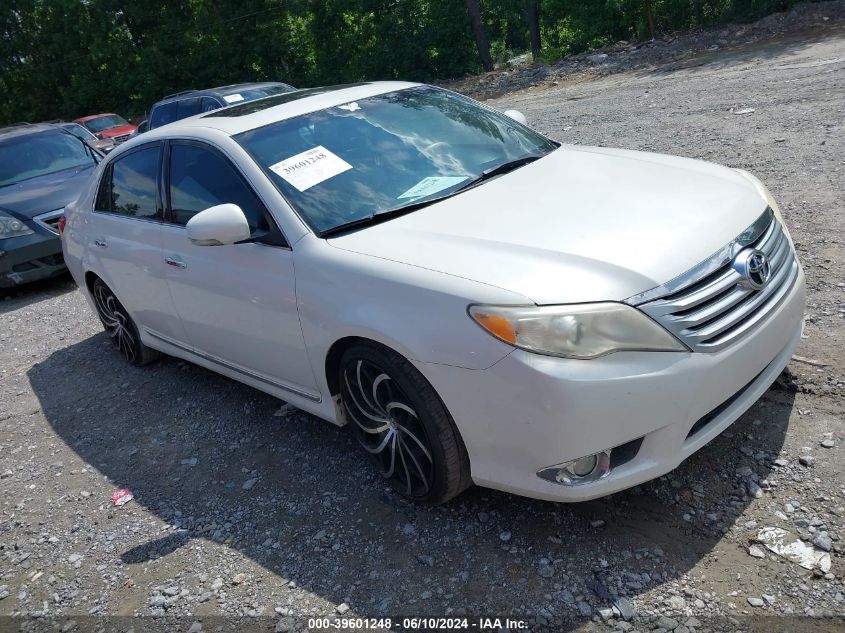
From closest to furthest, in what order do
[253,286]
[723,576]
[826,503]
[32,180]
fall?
[723,576] → [826,503] → [253,286] → [32,180]

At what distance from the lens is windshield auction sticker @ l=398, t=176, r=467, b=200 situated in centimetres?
365

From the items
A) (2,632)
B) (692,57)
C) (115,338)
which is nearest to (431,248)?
(2,632)

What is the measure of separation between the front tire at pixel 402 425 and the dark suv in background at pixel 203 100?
10.1 m

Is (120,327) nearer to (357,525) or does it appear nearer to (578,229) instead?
(357,525)

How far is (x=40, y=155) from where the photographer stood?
32.3 feet

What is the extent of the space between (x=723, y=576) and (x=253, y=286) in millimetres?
2426

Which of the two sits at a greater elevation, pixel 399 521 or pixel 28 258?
pixel 399 521

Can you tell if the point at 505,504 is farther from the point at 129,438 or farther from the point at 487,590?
the point at 129,438

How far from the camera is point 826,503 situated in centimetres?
291

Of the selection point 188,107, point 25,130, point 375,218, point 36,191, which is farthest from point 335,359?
point 188,107

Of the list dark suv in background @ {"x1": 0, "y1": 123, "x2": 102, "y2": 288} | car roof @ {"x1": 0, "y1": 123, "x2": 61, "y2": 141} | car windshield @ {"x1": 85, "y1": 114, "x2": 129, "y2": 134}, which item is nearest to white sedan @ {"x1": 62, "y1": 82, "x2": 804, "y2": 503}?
dark suv in background @ {"x1": 0, "y1": 123, "x2": 102, "y2": 288}

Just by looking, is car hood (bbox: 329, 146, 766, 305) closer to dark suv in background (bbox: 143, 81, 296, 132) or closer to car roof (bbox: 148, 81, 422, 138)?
car roof (bbox: 148, 81, 422, 138)

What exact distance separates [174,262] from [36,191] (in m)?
5.78

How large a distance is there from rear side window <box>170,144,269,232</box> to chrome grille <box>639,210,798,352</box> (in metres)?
1.96
